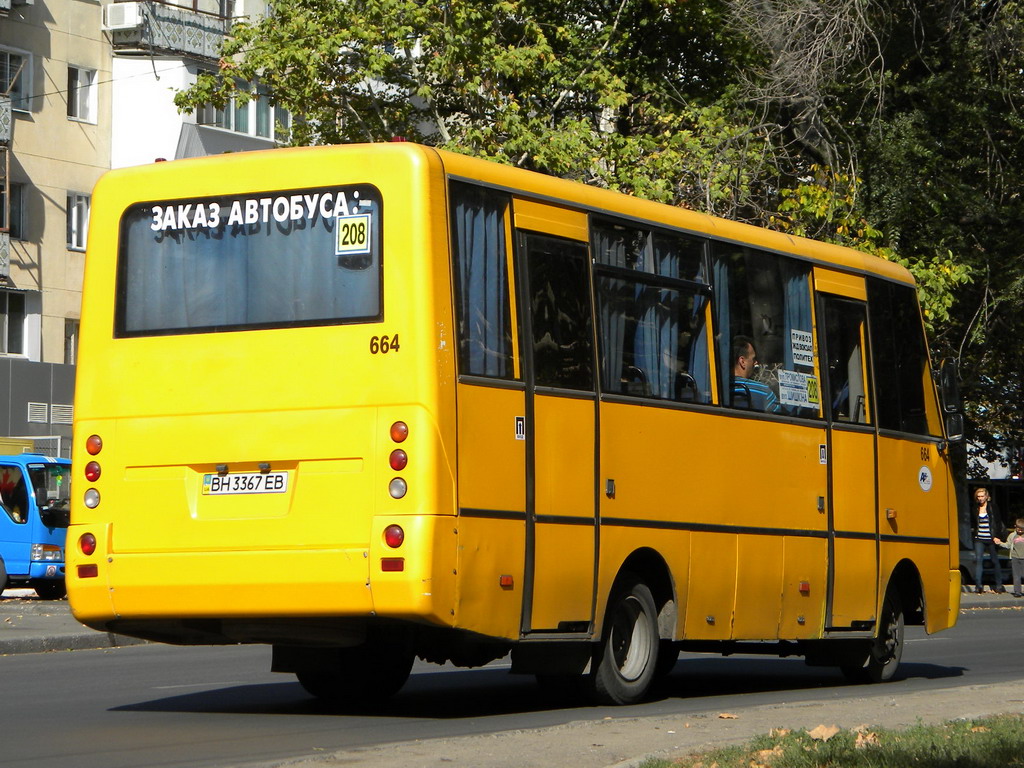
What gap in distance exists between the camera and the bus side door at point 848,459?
13.8m

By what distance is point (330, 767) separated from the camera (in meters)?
8.01

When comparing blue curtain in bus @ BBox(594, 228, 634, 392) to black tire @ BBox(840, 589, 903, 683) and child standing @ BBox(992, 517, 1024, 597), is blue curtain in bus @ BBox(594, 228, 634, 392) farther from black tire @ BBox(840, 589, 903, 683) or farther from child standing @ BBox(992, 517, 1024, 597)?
child standing @ BBox(992, 517, 1024, 597)

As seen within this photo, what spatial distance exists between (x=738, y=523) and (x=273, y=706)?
3.34 metres

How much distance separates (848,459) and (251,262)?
17.6 ft

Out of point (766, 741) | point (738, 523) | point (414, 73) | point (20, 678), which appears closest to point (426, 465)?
point (766, 741)

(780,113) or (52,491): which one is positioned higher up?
(780,113)

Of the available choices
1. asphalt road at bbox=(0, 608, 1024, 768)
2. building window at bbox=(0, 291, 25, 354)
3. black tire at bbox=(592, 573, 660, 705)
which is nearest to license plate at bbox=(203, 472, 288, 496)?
asphalt road at bbox=(0, 608, 1024, 768)

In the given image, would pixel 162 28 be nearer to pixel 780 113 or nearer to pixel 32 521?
pixel 32 521

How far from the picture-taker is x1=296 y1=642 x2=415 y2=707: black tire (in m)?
12.1

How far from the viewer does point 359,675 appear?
12.2m

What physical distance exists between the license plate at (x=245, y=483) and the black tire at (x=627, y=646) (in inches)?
91.6

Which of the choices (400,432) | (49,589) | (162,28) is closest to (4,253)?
(162,28)

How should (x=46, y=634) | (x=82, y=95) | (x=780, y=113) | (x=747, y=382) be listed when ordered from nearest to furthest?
(x=747, y=382) → (x=46, y=634) → (x=780, y=113) → (x=82, y=95)

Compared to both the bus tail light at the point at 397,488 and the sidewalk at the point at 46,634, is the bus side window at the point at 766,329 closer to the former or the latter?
the bus tail light at the point at 397,488
